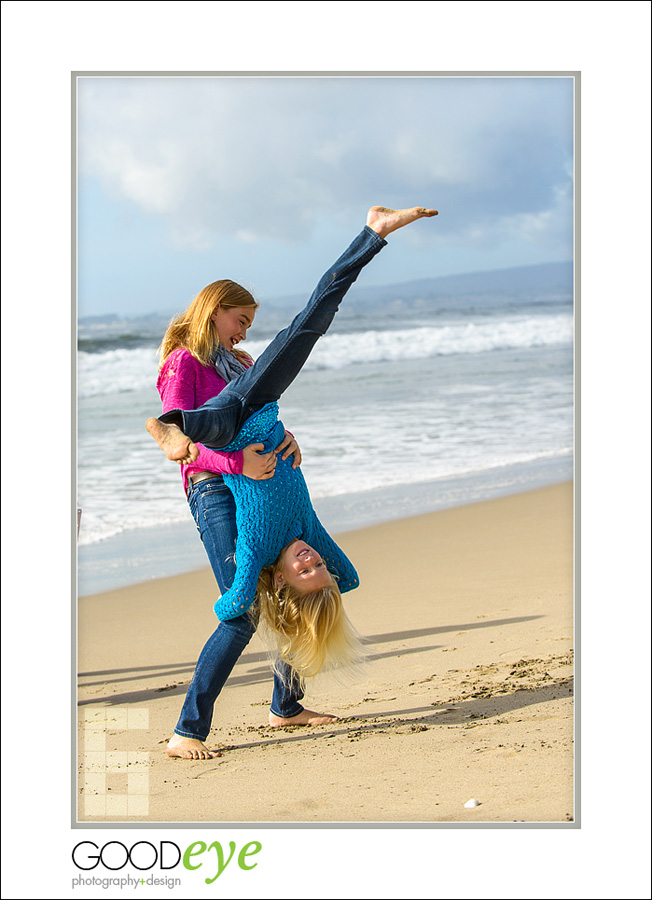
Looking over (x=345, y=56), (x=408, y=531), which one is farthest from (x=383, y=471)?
(x=345, y=56)

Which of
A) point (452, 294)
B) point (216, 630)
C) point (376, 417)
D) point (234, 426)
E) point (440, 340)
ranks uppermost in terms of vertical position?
point (452, 294)

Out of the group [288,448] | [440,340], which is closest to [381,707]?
[288,448]

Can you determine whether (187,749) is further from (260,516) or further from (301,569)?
(260,516)

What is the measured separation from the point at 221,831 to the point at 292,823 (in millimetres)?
194

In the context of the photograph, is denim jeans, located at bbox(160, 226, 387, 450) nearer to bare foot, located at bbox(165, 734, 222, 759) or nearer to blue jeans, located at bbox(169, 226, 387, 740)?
blue jeans, located at bbox(169, 226, 387, 740)

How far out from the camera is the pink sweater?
2637mm

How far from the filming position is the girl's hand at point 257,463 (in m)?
2.60

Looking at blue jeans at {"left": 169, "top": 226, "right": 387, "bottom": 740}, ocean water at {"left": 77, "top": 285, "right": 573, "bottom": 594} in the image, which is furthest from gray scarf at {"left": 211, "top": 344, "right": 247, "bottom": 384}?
ocean water at {"left": 77, "top": 285, "right": 573, "bottom": 594}

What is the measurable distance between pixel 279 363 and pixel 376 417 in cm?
571

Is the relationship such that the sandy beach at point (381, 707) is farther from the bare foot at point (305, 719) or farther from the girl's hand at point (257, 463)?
the girl's hand at point (257, 463)

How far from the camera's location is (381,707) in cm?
311

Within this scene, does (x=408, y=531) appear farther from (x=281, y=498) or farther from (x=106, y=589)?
(x=281, y=498)

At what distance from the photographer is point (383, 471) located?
6.56 metres

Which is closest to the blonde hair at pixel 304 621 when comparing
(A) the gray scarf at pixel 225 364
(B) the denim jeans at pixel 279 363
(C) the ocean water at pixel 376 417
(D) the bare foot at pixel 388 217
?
(B) the denim jeans at pixel 279 363
